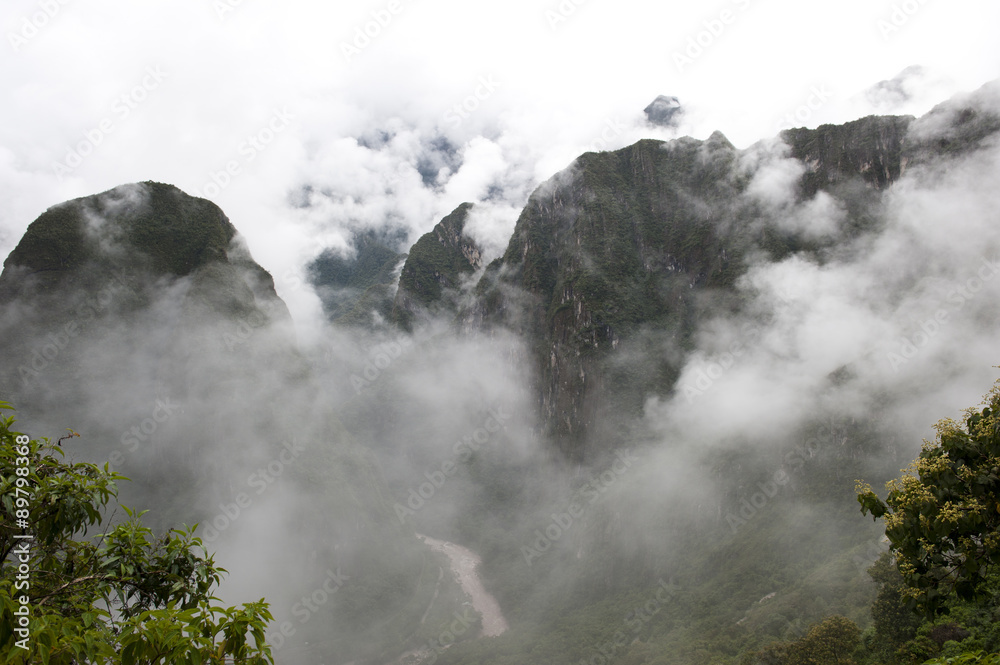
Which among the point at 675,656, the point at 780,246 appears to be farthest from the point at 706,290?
the point at 675,656

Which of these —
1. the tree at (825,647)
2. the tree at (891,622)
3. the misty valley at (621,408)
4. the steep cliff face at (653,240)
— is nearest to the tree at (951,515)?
the misty valley at (621,408)

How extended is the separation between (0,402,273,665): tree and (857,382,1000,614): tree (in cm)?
904

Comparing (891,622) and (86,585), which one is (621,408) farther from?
(86,585)

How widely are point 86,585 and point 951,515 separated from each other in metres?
11.3

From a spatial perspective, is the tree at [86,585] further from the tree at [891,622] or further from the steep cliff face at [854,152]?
the steep cliff face at [854,152]

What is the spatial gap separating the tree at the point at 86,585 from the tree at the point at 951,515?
904 centimetres

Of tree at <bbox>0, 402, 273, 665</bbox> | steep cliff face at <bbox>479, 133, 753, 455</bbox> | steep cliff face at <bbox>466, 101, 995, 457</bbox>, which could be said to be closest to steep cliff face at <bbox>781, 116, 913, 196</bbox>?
steep cliff face at <bbox>466, 101, 995, 457</bbox>

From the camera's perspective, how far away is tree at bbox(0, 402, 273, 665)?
4.24m

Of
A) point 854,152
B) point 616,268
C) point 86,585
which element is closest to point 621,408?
point 616,268

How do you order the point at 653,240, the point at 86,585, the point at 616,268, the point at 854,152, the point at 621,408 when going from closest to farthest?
the point at 86,585, the point at 854,152, the point at 621,408, the point at 616,268, the point at 653,240

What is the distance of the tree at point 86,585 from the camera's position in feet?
13.9

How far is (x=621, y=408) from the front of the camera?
13150 centimetres

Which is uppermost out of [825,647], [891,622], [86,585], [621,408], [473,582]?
[621,408]

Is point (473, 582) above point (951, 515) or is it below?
above
